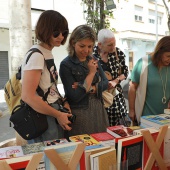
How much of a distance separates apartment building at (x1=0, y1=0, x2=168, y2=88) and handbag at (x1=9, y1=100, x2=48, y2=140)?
892 cm

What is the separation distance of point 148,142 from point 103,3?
2.69 m

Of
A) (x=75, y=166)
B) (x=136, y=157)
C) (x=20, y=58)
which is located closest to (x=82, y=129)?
(x=136, y=157)

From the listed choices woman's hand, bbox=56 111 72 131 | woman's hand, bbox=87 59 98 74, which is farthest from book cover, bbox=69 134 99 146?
woman's hand, bbox=87 59 98 74

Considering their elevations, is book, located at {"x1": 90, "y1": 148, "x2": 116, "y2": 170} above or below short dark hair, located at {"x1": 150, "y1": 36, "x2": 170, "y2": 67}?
below

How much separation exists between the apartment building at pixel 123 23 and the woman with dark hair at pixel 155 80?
28.7ft

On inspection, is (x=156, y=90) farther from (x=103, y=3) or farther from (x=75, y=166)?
(x=103, y=3)

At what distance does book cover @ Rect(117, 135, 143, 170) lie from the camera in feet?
3.03

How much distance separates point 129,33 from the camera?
14664 millimetres

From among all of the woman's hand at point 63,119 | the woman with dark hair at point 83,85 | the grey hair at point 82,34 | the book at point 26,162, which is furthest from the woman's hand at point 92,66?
the book at point 26,162

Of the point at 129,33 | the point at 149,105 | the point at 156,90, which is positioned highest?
the point at 129,33

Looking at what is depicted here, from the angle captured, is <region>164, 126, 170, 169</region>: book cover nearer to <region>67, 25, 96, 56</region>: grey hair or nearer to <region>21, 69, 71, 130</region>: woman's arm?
<region>21, 69, 71, 130</region>: woman's arm

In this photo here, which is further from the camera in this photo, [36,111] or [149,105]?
[149,105]

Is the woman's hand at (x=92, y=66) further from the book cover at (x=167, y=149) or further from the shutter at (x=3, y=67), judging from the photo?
the shutter at (x=3, y=67)

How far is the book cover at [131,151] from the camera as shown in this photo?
925mm
